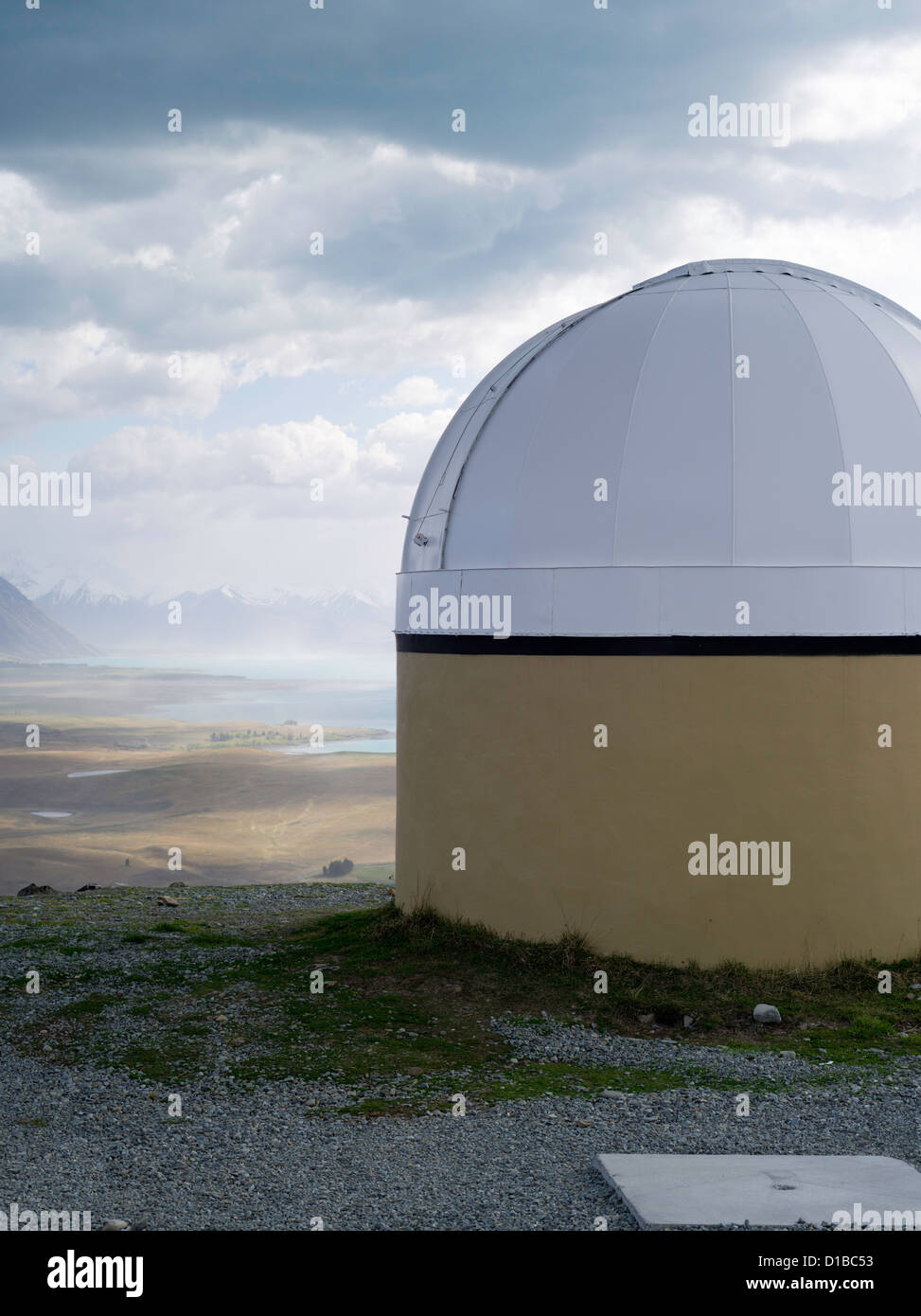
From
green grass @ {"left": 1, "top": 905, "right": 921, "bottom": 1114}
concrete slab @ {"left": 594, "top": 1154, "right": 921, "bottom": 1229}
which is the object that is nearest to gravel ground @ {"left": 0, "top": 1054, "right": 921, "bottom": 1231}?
concrete slab @ {"left": 594, "top": 1154, "right": 921, "bottom": 1229}

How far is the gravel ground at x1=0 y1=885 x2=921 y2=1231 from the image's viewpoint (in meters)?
6.66

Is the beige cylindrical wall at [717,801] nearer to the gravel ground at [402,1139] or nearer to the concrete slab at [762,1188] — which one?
the gravel ground at [402,1139]

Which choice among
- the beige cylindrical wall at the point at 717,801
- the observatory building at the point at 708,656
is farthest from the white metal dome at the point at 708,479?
the beige cylindrical wall at the point at 717,801

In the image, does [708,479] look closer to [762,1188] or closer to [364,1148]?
[762,1188]

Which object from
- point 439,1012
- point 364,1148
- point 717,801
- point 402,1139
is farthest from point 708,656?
point 364,1148

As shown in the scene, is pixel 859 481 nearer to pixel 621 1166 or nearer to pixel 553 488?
pixel 553 488

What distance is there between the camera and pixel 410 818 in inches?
516

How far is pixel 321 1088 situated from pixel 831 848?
5.30m

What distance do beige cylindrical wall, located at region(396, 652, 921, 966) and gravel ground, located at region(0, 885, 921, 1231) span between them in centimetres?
154

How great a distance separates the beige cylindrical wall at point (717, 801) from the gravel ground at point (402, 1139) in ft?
5.06

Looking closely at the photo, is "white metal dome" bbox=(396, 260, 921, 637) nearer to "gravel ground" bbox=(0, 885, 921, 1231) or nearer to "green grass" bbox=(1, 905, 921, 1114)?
"green grass" bbox=(1, 905, 921, 1114)

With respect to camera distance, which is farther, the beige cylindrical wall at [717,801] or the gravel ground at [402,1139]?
the beige cylindrical wall at [717,801]

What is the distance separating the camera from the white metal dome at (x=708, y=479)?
36.0 ft
